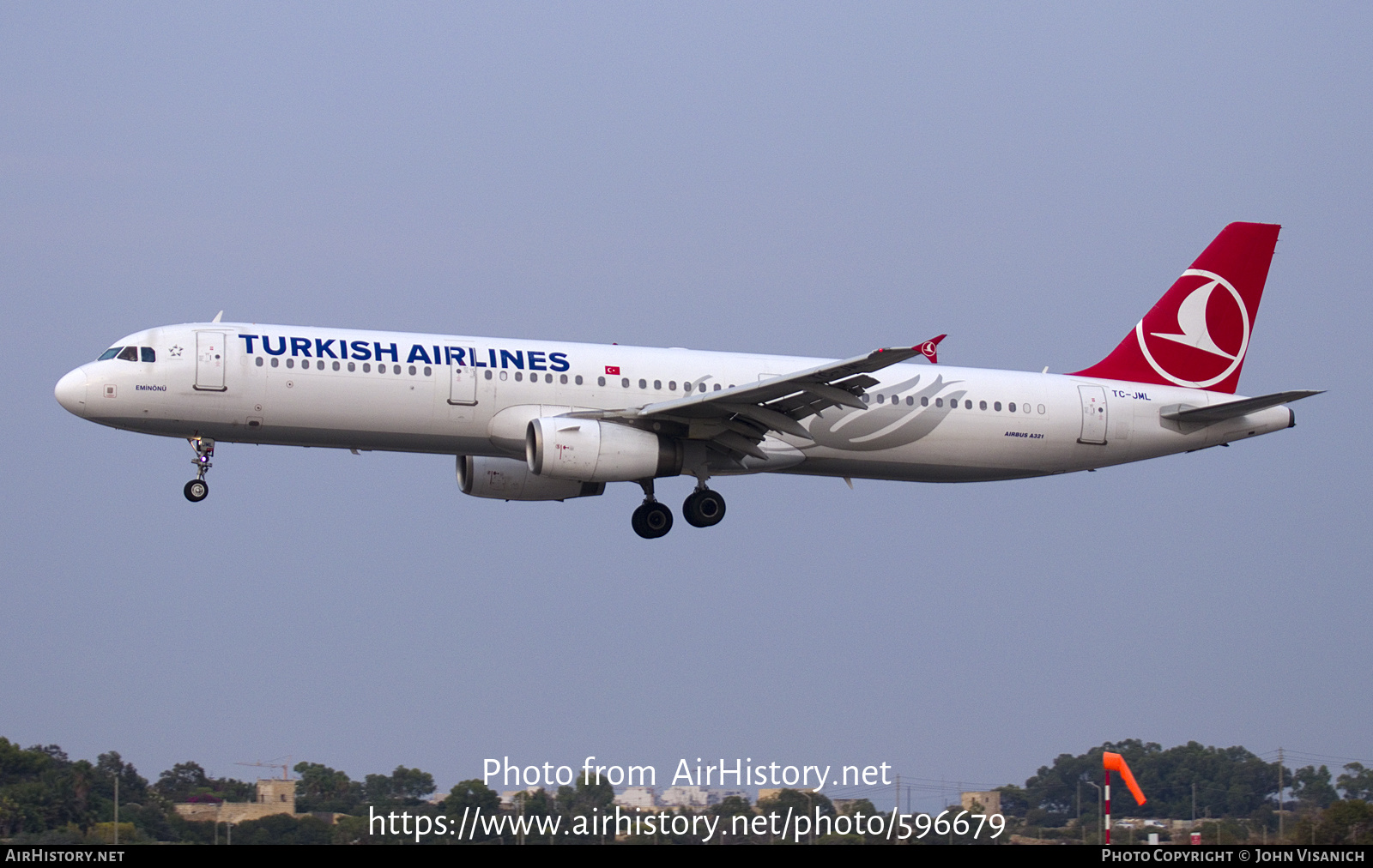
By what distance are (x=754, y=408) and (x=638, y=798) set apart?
9449mm

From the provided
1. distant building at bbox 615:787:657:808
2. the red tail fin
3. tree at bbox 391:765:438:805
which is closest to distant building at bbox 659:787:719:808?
distant building at bbox 615:787:657:808

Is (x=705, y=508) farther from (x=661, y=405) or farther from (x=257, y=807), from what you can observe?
(x=257, y=807)

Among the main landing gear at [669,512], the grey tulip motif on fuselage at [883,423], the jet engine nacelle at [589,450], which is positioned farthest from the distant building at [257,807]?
the grey tulip motif on fuselage at [883,423]

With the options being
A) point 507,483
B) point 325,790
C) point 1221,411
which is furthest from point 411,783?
point 1221,411

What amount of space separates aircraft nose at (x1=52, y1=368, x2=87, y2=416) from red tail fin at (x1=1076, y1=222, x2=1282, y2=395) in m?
24.7

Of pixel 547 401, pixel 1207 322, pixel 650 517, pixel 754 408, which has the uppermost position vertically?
pixel 1207 322

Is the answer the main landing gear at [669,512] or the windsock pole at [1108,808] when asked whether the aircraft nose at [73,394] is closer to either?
the main landing gear at [669,512]

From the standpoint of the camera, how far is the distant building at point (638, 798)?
35.2 m

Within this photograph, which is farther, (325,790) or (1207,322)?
(1207,322)

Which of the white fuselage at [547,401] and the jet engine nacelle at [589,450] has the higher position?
the white fuselage at [547,401]

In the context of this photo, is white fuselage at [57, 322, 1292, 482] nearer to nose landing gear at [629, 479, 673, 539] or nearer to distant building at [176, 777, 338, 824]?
nose landing gear at [629, 479, 673, 539]

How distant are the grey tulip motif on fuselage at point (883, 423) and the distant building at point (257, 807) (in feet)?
47.5

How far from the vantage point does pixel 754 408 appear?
38406mm

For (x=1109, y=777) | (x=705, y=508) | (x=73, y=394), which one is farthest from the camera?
(x=705, y=508)
